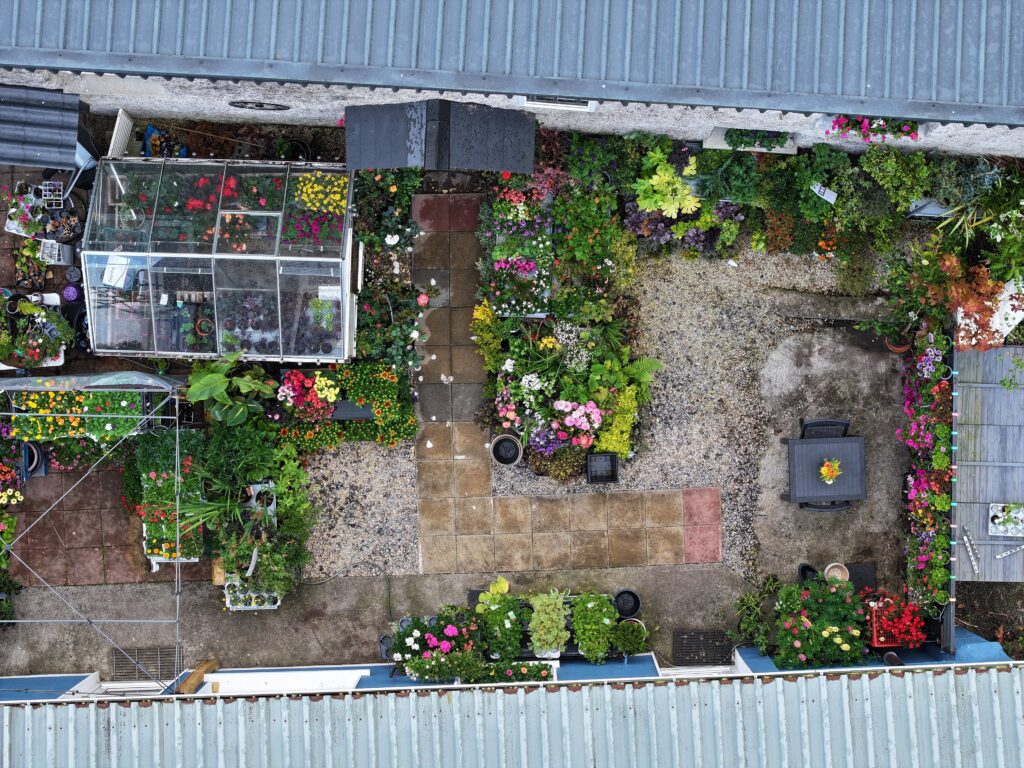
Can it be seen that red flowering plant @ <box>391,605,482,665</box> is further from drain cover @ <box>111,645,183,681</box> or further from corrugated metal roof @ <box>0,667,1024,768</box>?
drain cover @ <box>111,645,183,681</box>

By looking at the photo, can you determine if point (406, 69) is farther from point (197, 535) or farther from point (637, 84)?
point (197, 535)

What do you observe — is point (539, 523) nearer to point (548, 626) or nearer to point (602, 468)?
point (602, 468)

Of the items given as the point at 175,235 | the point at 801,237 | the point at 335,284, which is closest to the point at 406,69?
the point at 335,284

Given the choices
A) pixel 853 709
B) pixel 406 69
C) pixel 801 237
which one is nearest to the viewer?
pixel 406 69

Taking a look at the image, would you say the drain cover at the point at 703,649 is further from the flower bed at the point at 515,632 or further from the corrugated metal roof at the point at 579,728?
the corrugated metal roof at the point at 579,728

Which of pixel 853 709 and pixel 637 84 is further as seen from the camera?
pixel 853 709

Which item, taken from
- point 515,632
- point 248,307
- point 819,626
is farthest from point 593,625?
point 248,307
